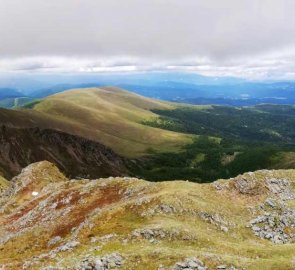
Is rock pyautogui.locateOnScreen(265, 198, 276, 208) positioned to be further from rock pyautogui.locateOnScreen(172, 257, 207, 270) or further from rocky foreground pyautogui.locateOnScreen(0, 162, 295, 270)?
rock pyautogui.locateOnScreen(172, 257, 207, 270)

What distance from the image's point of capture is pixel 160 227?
49.2m

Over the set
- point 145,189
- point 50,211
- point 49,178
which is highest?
point 145,189

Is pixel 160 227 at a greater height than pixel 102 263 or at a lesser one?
lesser

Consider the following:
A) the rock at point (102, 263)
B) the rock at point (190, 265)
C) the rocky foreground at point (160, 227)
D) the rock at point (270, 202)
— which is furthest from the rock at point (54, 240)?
the rock at point (270, 202)

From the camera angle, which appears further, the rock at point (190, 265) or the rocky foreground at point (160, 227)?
the rocky foreground at point (160, 227)

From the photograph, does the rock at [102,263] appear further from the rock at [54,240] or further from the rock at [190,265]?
the rock at [54,240]

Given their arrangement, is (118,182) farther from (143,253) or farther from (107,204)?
(143,253)

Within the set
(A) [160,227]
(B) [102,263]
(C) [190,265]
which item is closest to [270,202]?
(A) [160,227]

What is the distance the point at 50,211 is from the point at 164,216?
28.8 metres

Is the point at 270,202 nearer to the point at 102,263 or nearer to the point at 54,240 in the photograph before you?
the point at 102,263

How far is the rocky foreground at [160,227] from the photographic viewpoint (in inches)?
1651

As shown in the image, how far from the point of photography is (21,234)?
65688 mm

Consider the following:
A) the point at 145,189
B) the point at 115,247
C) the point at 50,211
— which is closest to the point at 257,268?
the point at 115,247

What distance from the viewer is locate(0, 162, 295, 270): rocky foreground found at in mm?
41938
